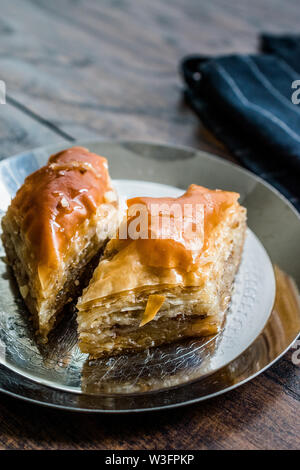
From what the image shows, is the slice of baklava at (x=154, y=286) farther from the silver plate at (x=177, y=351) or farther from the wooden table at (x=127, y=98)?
the wooden table at (x=127, y=98)

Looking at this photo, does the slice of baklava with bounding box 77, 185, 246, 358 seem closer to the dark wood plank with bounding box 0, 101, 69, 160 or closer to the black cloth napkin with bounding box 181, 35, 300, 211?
the black cloth napkin with bounding box 181, 35, 300, 211

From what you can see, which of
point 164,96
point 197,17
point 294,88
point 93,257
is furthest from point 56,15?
point 93,257

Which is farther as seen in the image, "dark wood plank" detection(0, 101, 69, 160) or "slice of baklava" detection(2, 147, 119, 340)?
"dark wood plank" detection(0, 101, 69, 160)

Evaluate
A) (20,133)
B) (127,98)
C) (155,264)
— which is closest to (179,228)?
(155,264)

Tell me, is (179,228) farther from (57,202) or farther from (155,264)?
(57,202)

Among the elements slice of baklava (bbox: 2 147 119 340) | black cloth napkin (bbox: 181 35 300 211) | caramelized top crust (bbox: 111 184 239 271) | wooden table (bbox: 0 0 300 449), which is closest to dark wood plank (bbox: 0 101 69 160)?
wooden table (bbox: 0 0 300 449)
